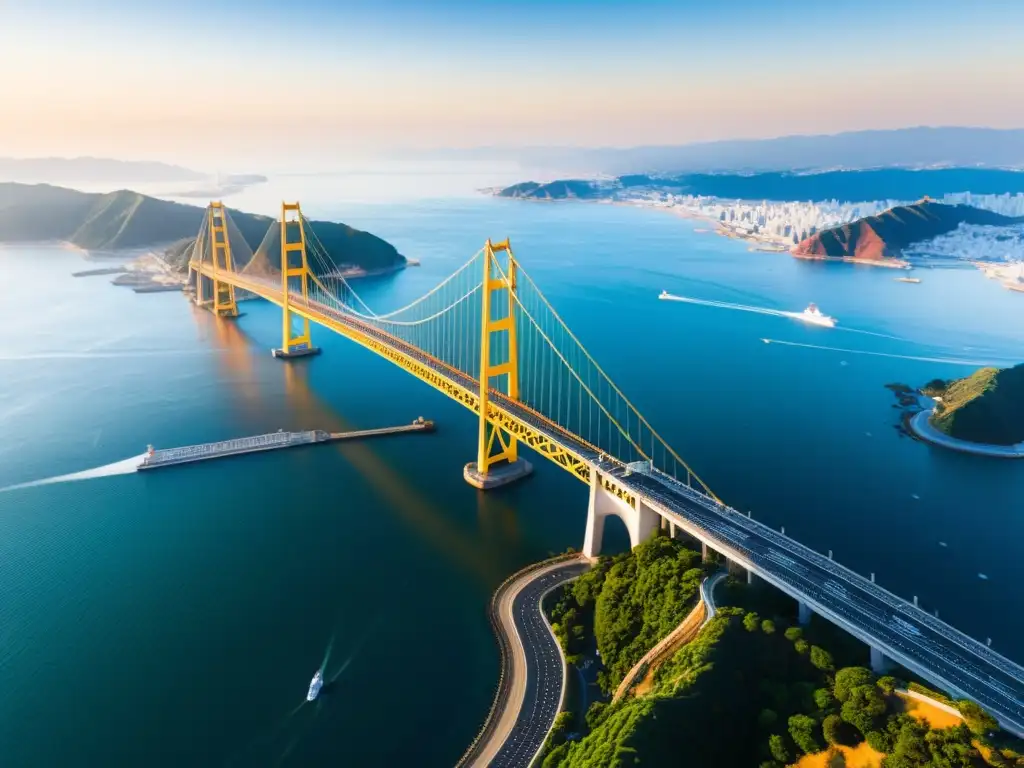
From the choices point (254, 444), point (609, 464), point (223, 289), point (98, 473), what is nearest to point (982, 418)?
point (609, 464)

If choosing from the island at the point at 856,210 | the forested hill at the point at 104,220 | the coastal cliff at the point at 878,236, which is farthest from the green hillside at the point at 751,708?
the coastal cliff at the point at 878,236

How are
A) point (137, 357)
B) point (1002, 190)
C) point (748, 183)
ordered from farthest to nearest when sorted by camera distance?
1. point (748, 183)
2. point (1002, 190)
3. point (137, 357)

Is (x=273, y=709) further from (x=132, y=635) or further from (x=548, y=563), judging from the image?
(x=548, y=563)

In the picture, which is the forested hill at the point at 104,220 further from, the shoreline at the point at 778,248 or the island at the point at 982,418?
the island at the point at 982,418

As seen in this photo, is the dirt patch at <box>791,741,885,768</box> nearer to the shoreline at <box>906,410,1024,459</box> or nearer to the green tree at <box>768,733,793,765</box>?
the green tree at <box>768,733,793,765</box>

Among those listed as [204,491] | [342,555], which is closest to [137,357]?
[204,491]

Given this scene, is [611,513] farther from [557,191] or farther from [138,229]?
[557,191]

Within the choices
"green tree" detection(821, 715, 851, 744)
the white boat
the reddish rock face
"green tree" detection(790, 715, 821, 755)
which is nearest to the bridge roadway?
"green tree" detection(821, 715, 851, 744)

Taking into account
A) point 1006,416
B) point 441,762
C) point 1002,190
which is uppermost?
point 1002,190
